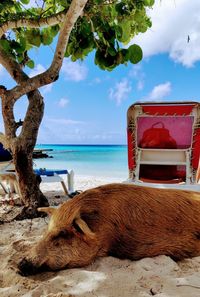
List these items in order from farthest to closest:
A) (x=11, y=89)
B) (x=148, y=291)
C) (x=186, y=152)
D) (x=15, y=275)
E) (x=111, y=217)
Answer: (x=186, y=152) → (x=11, y=89) → (x=111, y=217) → (x=15, y=275) → (x=148, y=291)

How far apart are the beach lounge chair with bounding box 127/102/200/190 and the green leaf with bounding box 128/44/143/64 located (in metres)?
1.15

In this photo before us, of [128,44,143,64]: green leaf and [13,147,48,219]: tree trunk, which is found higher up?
[128,44,143,64]: green leaf

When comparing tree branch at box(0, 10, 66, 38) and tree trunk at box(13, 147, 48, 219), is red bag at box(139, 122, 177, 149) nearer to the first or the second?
tree trunk at box(13, 147, 48, 219)

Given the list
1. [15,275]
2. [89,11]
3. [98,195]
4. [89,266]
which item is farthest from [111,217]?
[89,11]

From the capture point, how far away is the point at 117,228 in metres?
2.30

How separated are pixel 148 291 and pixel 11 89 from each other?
10.9ft

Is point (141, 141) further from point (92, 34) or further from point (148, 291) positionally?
point (148, 291)

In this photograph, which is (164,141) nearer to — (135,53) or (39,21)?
(135,53)

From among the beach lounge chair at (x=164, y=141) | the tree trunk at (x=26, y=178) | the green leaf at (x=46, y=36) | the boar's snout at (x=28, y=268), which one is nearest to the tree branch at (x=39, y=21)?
the green leaf at (x=46, y=36)

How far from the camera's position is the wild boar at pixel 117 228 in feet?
7.18

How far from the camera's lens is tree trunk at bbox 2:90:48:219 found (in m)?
4.41

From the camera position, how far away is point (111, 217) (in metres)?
2.29

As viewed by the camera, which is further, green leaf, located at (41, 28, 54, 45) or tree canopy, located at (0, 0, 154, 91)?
green leaf, located at (41, 28, 54, 45)

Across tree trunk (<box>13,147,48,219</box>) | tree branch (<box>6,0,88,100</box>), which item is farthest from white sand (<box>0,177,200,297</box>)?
tree branch (<box>6,0,88,100</box>)
